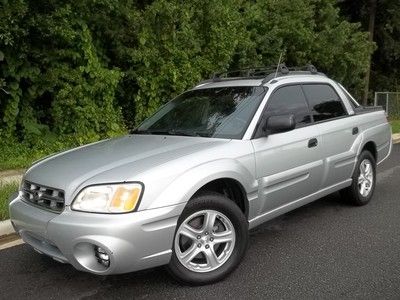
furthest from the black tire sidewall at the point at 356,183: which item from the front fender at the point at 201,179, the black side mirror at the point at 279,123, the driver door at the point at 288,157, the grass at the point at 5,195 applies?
the grass at the point at 5,195

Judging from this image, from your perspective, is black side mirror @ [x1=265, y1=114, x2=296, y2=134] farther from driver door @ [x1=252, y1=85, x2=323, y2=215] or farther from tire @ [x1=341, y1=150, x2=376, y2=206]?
tire @ [x1=341, y1=150, x2=376, y2=206]

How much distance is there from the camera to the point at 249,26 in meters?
12.3

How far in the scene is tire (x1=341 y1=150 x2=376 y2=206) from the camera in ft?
18.9

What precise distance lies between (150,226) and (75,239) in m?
0.50

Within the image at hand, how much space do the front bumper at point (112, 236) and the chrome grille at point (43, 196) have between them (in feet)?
0.21

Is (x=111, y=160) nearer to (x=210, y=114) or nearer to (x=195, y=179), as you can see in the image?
(x=195, y=179)

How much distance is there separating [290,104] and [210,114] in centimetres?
86

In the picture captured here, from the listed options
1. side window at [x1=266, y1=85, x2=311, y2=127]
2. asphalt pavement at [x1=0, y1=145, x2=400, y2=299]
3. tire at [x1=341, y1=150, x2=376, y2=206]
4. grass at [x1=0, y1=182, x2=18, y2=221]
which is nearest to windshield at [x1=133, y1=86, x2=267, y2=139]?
side window at [x1=266, y1=85, x2=311, y2=127]

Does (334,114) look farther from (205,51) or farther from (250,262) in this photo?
(205,51)

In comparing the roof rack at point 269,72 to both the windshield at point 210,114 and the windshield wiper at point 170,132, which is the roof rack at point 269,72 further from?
the windshield wiper at point 170,132

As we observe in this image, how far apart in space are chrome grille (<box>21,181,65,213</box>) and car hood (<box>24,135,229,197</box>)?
0.14 feet

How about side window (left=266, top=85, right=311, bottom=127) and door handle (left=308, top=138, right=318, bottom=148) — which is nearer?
side window (left=266, top=85, right=311, bottom=127)

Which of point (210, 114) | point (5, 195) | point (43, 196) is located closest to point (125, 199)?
point (43, 196)

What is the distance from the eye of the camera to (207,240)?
12.5ft
